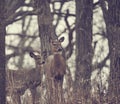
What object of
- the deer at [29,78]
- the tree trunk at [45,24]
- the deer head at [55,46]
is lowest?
the deer at [29,78]

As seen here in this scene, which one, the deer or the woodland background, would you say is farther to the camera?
the deer

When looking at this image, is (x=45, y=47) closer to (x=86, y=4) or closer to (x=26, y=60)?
(x=86, y=4)

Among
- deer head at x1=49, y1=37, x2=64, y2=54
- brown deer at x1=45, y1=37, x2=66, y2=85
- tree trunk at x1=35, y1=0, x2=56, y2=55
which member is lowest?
brown deer at x1=45, y1=37, x2=66, y2=85

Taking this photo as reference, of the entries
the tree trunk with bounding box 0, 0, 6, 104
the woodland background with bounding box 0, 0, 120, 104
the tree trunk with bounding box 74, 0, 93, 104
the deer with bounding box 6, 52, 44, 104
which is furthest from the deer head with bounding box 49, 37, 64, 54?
the tree trunk with bounding box 0, 0, 6, 104

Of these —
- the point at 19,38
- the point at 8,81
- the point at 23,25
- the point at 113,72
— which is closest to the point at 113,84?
the point at 113,72

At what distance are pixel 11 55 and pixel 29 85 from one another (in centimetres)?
825

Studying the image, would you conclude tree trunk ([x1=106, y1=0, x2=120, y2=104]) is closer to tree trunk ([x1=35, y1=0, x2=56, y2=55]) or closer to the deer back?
tree trunk ([x1=35, y1=0, x2=56, y2=55])

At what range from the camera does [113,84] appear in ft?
28.6

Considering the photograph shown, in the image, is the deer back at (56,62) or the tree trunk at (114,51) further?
the deer back at (56,62)

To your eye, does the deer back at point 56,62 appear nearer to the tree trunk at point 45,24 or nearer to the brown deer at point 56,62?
the brown deer at point 56,62

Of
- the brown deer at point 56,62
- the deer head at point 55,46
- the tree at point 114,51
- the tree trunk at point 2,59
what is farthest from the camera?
the brown deer at point 56,62

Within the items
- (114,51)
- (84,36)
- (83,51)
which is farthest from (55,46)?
(114,51)

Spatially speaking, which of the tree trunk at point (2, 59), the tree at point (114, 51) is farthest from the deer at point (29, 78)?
the tree trunk at point (2, 59)

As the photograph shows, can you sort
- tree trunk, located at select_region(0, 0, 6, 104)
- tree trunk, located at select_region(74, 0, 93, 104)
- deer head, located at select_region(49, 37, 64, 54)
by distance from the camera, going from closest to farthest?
tree trunk, located at select_region(0, 0, 6, 104) < deer head, located at select_region(49, 37, 64, 54) < tree trunk, located at select_region(74, 0, 93, 104)
